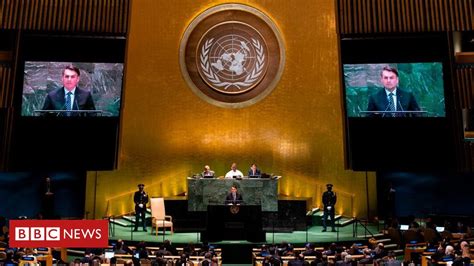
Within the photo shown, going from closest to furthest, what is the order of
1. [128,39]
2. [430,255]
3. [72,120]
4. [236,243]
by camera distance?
[430,255], [236,243], [72,120], [128,39]

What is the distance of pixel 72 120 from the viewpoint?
15352 millimetres

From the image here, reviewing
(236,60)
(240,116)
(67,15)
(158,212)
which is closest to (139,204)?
(158,212)

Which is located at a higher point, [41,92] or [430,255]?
[41,92]

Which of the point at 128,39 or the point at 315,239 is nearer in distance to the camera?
the point at 315,239

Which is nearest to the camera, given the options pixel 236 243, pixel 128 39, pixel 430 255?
pixel 430 255

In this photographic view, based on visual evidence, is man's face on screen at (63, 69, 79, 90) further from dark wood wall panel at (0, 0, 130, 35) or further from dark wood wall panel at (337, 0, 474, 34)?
dark wood wall panel at (337, 0, 474, 34)

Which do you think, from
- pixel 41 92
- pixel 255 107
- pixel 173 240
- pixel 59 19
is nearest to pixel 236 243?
pixel 173 240

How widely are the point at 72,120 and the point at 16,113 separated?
5.01ft


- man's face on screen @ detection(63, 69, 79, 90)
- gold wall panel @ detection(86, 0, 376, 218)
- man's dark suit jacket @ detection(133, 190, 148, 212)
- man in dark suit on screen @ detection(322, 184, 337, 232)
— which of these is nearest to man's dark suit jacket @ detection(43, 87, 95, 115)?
man's face on screen @ detection(63, 69, 79, 90)

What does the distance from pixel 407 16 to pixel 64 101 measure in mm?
9638

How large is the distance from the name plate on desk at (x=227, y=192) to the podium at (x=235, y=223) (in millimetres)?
1160

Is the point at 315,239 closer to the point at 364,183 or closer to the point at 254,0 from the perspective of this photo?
the point at 364,183

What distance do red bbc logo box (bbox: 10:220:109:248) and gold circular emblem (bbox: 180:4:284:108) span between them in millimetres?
8791

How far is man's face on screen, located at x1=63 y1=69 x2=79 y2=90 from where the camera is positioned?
1549 centimetres
